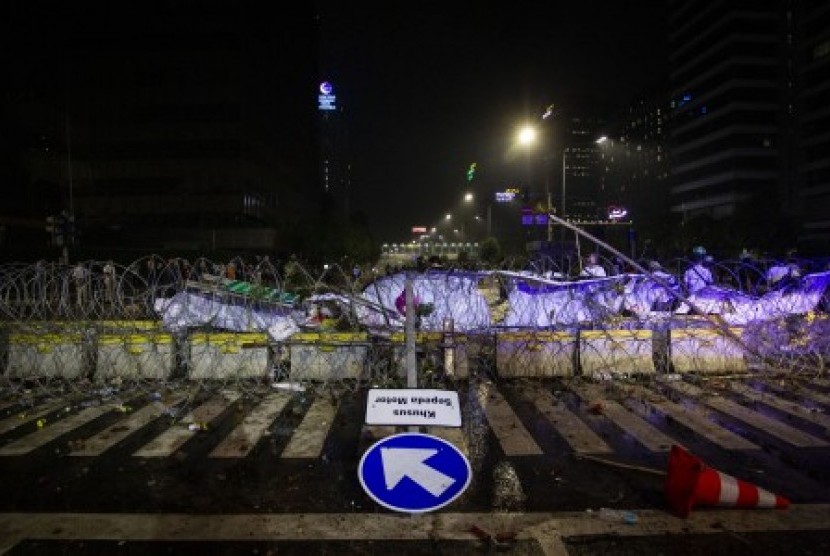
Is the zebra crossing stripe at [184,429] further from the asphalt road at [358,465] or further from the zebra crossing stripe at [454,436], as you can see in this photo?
the zebra crossing stripe at [454,436]

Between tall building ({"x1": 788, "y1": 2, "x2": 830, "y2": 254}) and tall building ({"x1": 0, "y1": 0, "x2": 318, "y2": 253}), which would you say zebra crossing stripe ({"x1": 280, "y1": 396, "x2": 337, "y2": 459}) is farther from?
tall building ({"x1": 788, "y1": 2, "x2": 830, "y2": 254})

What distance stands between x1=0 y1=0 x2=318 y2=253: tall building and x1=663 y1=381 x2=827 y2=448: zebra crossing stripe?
5826 centimetres

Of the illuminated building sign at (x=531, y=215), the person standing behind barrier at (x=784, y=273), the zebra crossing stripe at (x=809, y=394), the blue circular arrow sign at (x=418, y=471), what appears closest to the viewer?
the blue circular arrow sign at (x=418, y=471)

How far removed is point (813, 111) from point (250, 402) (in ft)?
294

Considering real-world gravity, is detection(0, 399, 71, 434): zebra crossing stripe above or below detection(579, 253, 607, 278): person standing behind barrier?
below

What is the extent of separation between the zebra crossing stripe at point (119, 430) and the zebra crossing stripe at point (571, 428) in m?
5.37

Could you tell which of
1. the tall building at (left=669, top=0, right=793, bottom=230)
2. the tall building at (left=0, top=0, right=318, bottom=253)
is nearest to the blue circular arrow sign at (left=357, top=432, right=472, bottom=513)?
the tall building at (left=0, top=0, right=318, bottom=253)

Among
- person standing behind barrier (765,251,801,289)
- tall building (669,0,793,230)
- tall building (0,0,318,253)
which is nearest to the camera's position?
person standing behind barrier (765,251,801,289)

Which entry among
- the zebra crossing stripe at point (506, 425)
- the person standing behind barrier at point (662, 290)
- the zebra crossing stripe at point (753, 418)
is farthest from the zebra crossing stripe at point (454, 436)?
the person standing behind barrier at point (662, 290)

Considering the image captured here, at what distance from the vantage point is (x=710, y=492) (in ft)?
16.6

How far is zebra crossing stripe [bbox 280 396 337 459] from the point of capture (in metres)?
6.77

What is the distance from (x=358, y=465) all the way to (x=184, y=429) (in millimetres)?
2826

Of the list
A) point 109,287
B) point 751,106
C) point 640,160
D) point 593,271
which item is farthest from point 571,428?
point 640,160

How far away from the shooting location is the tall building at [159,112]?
67750 mm
